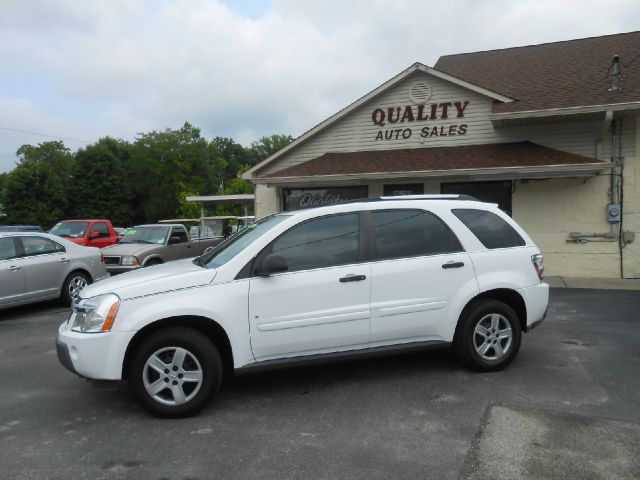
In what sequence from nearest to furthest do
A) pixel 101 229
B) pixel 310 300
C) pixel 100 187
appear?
1. pixel 310 300
2. pixel 101 229
3. pixel 100 187

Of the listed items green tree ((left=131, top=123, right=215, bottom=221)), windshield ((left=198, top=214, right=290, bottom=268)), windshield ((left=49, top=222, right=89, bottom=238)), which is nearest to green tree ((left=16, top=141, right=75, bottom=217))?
green tree ((left=131, top=123, right=215, bottom=221))

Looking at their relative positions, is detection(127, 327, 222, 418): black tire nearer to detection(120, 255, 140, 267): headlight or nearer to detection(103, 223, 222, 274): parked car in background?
detection(103, 223, 222, 274): parked car in background

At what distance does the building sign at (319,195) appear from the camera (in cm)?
1321

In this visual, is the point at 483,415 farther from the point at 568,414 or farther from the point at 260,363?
the point at 260,363

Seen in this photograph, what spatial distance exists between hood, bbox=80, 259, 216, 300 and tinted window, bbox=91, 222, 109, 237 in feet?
41.1

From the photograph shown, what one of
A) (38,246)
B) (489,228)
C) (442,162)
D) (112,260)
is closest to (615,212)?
(442,162)

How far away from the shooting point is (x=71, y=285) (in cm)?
933

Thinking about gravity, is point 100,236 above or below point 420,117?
below

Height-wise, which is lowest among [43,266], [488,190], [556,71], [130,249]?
[43,266]

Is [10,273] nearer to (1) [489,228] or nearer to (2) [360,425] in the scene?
(2) [360,425]

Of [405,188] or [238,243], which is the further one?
[405,188]

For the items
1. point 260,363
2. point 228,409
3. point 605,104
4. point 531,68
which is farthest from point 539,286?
point 531,68

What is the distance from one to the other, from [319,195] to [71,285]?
6.54 meters

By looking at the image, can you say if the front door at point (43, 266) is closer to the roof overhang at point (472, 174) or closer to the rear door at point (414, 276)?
the roof overhang at point (472, 174)
